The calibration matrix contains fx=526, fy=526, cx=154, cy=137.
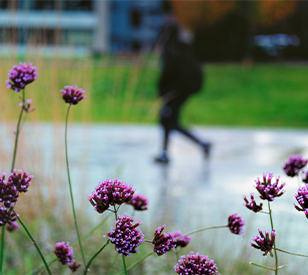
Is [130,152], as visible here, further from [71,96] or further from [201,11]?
[201,11]

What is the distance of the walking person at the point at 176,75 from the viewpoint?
24.5ft

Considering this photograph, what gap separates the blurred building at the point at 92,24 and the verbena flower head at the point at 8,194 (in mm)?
2895

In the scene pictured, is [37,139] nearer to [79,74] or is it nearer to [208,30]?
[79,74]

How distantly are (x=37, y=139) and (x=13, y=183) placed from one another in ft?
9.46

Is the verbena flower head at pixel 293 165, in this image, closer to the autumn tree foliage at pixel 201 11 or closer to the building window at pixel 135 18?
the autumn tree foliage at pixel 201 11

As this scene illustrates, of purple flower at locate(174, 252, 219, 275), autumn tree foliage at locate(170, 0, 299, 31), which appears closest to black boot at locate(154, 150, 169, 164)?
purple flower at locate(174, 252, 219, 275)

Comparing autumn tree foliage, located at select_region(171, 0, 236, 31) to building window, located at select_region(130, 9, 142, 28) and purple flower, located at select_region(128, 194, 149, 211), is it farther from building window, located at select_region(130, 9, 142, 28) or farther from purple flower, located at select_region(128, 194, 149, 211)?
building window, located at select_region(130, 9, 142, 28)

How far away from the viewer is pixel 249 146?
9938 millimetres

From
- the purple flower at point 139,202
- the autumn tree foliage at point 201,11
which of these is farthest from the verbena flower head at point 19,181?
the autumn tree foliage at point 201,11

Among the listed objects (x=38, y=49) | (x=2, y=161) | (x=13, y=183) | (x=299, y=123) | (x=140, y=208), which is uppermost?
(x=38, y=49)

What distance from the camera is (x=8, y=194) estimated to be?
1479 mm

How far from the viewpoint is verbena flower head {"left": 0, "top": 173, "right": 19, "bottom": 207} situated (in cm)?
146

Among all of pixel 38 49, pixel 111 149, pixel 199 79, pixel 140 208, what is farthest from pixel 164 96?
pixel 140 208

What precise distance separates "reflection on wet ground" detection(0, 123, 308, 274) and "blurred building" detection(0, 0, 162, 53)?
0.75 m
